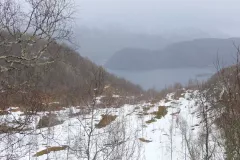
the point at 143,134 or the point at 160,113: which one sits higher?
the point at 160,113

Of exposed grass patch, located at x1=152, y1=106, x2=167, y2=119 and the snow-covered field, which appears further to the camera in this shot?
exposed grass patch, located at x1=152, y1=106, x2=167, y2=119

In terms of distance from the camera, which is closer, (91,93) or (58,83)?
(91,93)

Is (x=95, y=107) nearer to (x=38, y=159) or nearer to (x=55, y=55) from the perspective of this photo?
(x=55, y=55)

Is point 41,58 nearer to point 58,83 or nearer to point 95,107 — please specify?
point 95,107

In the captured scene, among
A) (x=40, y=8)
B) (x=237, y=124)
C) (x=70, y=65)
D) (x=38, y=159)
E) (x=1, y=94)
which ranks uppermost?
(x=40, y=8)

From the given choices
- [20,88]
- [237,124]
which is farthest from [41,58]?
[237,124]

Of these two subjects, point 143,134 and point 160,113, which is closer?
point 143,134

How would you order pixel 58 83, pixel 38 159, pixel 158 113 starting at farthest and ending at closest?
pixel 58 83 < pixel 158 113 < pixel 38 159

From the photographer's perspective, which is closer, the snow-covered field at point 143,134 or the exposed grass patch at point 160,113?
the snow-covered field at point 143,134

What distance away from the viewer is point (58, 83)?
76500 millimetres

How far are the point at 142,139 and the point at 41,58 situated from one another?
29.3m

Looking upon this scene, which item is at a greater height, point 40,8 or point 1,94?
point 40,8

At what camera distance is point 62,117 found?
1344 inches

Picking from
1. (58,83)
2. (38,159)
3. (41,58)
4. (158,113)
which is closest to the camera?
(41,58)
